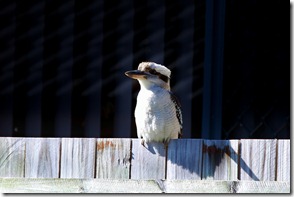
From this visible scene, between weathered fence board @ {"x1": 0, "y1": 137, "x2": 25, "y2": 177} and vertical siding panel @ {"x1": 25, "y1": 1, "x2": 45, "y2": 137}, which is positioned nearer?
weathered fence board @ {"x1": 0, "y1": 137, "x2": 25, "y2": 177}

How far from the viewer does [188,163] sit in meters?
2.94

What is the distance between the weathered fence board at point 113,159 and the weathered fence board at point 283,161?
47cm

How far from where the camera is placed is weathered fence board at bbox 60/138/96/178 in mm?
2939

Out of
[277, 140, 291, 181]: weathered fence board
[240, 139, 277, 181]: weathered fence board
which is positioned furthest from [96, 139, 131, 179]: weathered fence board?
[277, 140, 291, 181]: weathered fence board

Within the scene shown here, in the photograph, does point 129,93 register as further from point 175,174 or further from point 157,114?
point 175,174

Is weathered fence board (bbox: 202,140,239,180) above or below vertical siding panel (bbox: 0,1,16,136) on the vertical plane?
below

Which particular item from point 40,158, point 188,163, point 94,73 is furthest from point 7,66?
point 188,163

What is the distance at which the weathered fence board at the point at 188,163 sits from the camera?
2.93 meters

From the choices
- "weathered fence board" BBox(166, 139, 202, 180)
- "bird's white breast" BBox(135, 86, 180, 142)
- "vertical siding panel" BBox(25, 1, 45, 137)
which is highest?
"vertical siding panel" BBox(25, 1, 45, 137)

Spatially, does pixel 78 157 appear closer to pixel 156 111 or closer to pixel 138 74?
pixel 138 74

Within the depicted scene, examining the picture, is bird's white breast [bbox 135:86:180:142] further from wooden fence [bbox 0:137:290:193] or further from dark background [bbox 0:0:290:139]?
dark background [bbox 0:0:290:139]

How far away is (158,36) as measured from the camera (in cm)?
543

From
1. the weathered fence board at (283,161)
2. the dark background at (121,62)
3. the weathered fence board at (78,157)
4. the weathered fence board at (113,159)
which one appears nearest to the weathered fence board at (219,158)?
the weathered fence board at (283,161)

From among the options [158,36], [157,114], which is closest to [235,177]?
[157,114]
